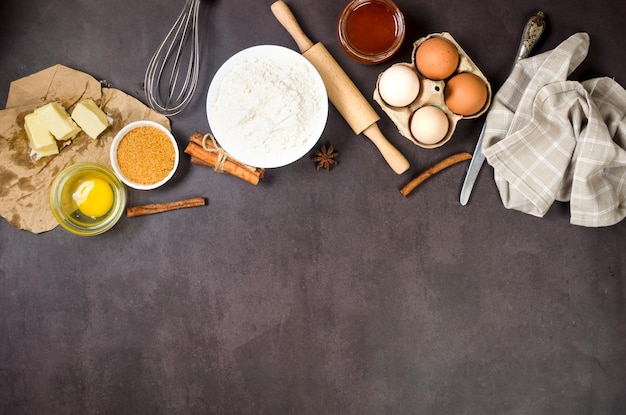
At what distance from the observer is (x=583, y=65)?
1535 millimetres

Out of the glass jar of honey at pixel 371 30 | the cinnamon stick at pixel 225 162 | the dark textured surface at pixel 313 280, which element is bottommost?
the dark textured surface at pixel 313 280

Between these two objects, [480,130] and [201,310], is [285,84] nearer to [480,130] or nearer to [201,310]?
[480,130]

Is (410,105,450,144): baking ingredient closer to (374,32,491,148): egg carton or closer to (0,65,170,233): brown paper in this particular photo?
(374,32,491,148): egg carton

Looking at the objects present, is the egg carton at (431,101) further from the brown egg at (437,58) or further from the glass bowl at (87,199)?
the glass bowl at (87,199)

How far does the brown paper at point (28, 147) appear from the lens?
1.52 meters

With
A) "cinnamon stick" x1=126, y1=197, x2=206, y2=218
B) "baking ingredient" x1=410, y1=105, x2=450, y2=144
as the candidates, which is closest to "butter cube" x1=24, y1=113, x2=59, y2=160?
"cinnamon stick" x1=126, y1=197, x2=206, y2=218

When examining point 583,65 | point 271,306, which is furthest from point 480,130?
point 271,306

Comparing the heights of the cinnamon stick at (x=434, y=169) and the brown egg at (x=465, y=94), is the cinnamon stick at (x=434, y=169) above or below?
below

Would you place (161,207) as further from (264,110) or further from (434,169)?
(434,169)

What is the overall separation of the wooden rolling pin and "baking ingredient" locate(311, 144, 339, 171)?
10 cm

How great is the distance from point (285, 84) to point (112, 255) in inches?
30.4

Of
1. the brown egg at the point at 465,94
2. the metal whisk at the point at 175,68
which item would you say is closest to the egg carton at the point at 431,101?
the brown egg at the point at 465,94

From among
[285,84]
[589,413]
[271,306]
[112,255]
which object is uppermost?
[285,84]

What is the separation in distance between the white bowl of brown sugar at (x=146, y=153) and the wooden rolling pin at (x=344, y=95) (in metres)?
0.50
